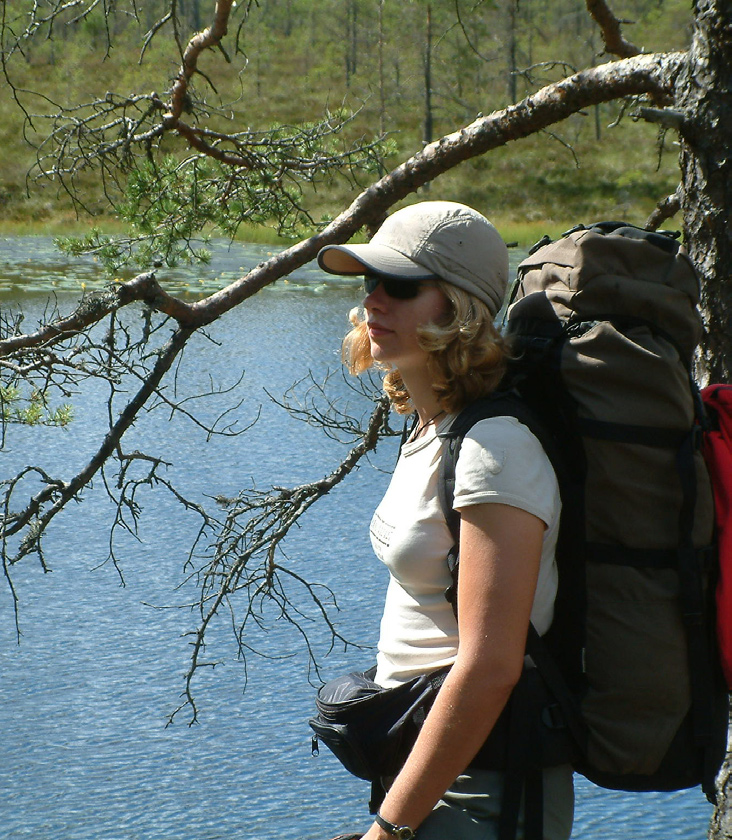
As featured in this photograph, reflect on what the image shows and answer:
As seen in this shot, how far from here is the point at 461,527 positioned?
995 millimetres

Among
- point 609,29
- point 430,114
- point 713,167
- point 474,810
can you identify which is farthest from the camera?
point 430,114

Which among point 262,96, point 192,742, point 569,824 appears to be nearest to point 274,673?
point 192,742

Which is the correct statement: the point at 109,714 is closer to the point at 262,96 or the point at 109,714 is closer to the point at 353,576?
the point at 353,576

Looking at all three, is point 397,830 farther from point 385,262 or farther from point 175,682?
point 175,682

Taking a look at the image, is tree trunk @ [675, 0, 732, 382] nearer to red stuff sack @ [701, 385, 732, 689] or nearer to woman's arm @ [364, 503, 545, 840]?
red stuff sack @ [701, 385, 732, 689]

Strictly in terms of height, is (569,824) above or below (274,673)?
above

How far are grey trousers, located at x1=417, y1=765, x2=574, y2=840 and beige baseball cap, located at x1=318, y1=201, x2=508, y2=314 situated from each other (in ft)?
1.69

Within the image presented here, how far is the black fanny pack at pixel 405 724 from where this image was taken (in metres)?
1.08

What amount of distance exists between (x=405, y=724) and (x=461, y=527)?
270 millimetres

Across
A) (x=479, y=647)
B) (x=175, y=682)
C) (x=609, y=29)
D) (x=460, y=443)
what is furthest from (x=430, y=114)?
(x=479, y=647)


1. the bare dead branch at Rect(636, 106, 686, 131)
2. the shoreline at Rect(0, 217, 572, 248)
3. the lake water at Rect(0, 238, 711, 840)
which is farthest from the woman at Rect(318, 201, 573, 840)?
the shoreline at Rect(0, 217, 572, 248)

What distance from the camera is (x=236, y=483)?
6.31 meters

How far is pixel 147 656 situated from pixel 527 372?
13.1ft

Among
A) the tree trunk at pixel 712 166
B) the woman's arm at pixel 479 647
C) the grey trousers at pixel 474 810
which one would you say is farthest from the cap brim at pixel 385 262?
the tree trunk at pixel 712 166
